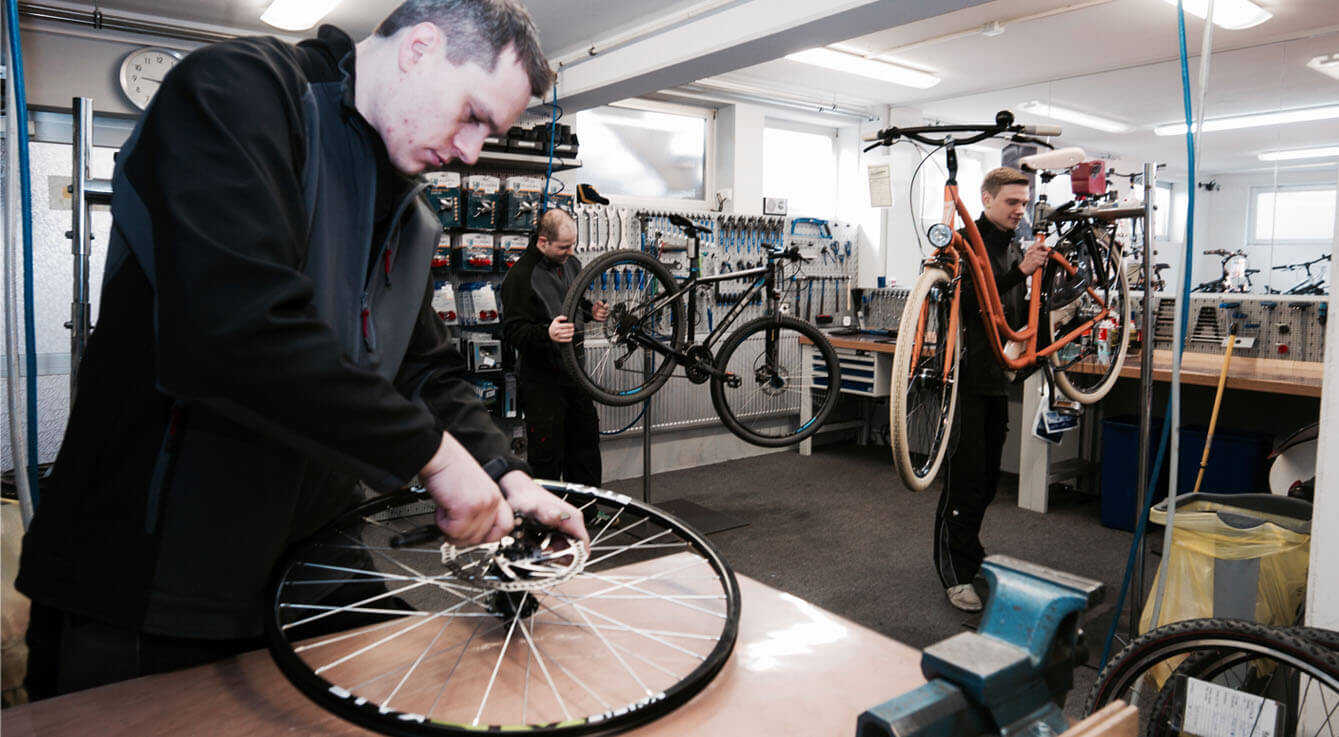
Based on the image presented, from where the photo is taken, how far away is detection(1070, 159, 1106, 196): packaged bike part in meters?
2.74

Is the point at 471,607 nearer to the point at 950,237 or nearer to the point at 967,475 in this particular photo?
the point at 950,237

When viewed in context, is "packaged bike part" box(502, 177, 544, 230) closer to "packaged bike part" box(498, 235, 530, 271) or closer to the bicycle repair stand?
"packaged bike part" box(498, 235, 530, 271)

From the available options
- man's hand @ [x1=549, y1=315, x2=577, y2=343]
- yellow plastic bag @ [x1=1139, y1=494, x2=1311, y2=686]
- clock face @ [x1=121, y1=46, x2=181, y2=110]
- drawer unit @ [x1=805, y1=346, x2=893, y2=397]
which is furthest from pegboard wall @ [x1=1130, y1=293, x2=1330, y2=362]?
clock face @ [x1=121, y1=46, x2=181, y2=110]

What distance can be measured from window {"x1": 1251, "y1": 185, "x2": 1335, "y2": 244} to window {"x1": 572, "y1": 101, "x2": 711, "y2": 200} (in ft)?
23.8

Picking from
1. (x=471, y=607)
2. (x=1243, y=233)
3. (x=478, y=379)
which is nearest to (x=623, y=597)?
(x=471, y=607)

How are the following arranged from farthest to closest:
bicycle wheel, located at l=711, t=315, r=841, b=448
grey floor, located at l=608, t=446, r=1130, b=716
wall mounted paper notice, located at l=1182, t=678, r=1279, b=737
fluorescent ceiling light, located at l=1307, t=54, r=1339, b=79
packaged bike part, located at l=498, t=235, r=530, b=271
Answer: fluorescent ceiling light, located at l=1307, t=54, r=1339, b=79 → packaged bike part, located at l=498, t=235, r=530, b=271 → bicycle wheel, located at l=711, t=315, r=841, b=448 → grey floor, located at l=608, t=446, r=1130, b=716 → wall mounted paper notice, located at l=1182, t=678, r=1279, b=737

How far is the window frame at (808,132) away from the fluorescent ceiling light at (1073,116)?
1.62 metres

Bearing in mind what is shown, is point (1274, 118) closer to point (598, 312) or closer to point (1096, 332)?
point (1096, 332)

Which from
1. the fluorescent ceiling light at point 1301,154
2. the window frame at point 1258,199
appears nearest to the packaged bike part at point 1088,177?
the fluorescent ceiling light at point 1301,154

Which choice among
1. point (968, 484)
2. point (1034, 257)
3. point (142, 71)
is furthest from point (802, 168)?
point (142, 71)

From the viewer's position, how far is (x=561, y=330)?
338cm

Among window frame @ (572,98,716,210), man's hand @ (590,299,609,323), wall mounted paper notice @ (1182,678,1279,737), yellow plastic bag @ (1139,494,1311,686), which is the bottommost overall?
wall mounted paper notice @ (1182,678,1279,737)

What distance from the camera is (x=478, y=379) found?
14.4 ft

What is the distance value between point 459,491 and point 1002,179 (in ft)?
8.76
